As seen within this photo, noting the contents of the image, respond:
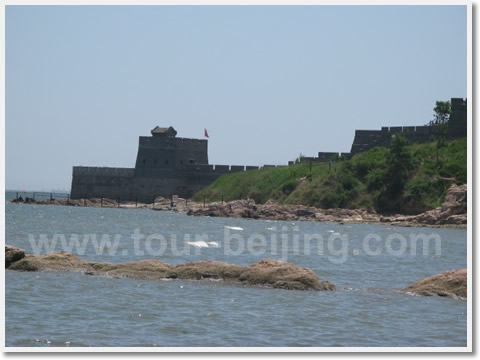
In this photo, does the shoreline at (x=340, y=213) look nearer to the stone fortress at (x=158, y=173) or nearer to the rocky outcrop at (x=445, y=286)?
the stone fortress at (x=158, y=173)

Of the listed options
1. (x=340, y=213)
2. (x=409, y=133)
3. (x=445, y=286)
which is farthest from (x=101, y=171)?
(x=445, y=286)

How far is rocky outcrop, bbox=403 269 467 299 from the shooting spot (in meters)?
17.9

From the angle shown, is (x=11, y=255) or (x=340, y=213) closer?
(x=11, y=255)

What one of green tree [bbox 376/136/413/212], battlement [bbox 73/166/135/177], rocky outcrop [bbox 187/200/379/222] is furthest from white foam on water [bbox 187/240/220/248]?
battlement [bbox 73/166/135/177]

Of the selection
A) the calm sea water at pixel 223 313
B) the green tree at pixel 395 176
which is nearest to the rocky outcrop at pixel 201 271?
the calm sea water at pixel 223 313

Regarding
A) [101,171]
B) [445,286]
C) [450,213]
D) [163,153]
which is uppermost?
[163,153]

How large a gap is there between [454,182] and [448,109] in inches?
512

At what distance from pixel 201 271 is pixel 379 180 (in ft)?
147

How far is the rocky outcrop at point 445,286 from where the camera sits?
17906mm

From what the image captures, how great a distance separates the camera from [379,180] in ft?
206

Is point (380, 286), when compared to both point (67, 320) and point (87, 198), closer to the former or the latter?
point (67, 320)

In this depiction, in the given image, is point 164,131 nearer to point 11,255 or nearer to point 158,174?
point 158,174

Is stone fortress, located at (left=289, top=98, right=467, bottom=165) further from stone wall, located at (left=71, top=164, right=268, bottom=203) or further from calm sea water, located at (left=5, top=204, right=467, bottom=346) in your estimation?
calm sea water, located at (left=5, top=204, right=467, bottom=346)

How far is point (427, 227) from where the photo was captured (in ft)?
167
